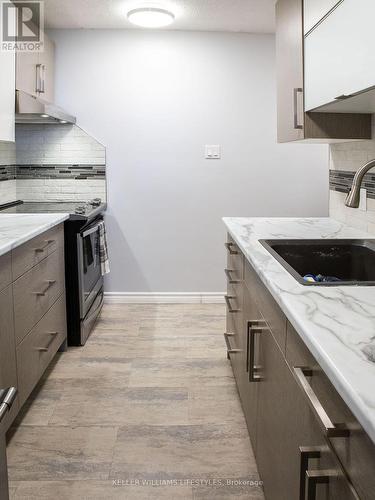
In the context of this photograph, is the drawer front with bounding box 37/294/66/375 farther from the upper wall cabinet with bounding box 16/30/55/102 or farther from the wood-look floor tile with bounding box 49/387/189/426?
the upper wall cabinet with bounding box 16/30/55/102

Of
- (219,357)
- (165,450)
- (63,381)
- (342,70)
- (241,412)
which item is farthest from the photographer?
(219,357)

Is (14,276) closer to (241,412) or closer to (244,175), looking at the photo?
(241,412)

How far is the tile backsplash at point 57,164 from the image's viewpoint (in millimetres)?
4059

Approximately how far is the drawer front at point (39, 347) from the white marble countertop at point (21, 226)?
0.47 m

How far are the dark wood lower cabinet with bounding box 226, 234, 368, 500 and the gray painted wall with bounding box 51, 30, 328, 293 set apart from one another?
204 centimetres

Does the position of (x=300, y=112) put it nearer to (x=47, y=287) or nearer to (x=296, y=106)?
(x=296, y=106)

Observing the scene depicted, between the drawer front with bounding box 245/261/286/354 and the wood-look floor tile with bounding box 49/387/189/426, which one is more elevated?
the drawer front with bounding box 245/261/286/354

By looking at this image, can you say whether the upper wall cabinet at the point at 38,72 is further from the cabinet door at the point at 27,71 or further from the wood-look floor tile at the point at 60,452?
the wood-look floor tile at the point at 60,452

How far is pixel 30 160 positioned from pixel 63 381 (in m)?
2.00

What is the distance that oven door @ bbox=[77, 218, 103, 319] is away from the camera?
326 cm

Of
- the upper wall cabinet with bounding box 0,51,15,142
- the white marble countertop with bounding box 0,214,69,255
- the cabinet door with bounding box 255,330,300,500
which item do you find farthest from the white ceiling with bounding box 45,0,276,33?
the cabinet door with bounding box 255,330,300,500

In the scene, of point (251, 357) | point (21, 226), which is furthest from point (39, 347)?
point (251, 357)

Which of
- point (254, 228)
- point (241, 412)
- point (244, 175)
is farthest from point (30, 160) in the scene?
point (241, 412)

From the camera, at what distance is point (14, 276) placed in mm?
2197
